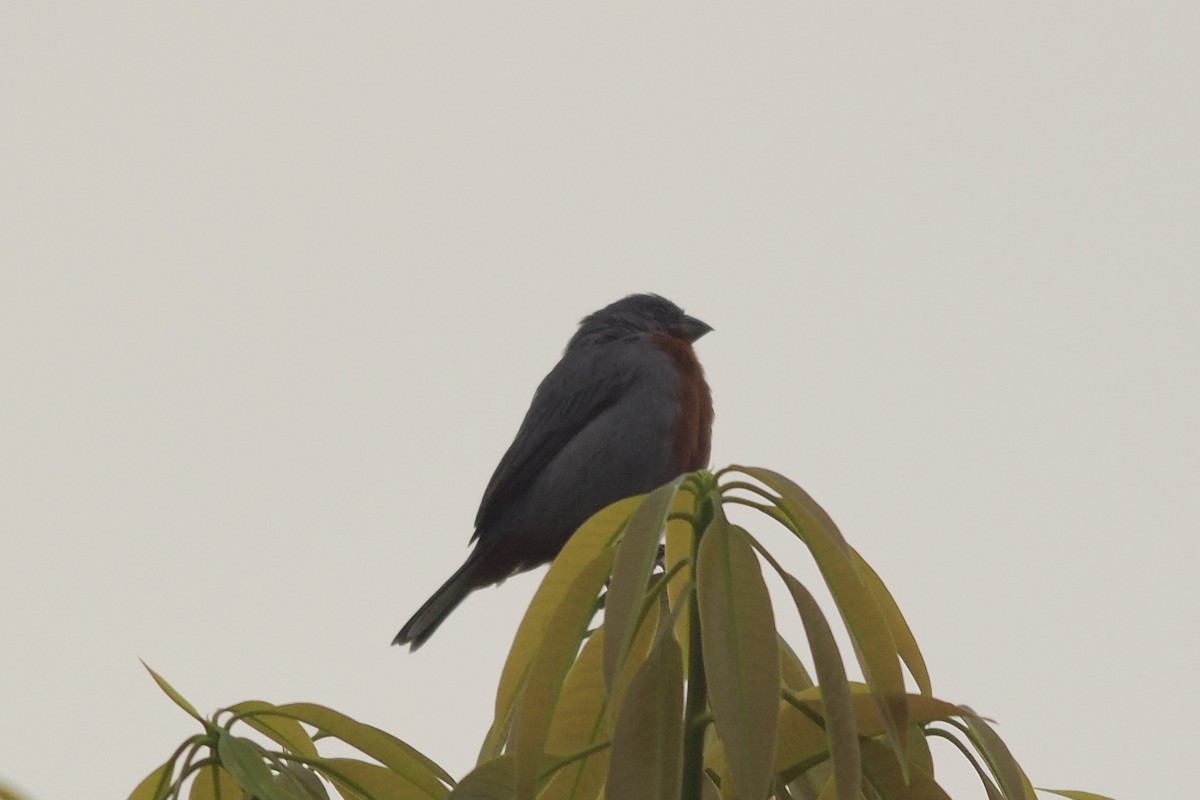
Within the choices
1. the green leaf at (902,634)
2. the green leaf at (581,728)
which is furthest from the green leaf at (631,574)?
the green leaf at (902,634)

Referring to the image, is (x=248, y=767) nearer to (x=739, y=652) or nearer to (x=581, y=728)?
(x=581, y=728)

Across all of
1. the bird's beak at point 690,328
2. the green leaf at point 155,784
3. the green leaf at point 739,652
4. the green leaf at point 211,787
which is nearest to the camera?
the green leaf at point 739,652

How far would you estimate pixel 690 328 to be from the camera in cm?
781

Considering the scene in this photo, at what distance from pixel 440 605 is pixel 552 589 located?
4.48 meters

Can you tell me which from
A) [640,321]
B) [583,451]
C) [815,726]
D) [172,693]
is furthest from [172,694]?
[640,321]

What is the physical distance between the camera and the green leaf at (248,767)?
86.8 inches

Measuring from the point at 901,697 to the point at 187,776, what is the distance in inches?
43.6

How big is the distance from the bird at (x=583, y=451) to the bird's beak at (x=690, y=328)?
0.53 m

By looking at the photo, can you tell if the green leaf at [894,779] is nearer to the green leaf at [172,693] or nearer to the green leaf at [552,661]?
the green leaf at [552,661]

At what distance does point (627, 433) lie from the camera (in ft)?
21.7

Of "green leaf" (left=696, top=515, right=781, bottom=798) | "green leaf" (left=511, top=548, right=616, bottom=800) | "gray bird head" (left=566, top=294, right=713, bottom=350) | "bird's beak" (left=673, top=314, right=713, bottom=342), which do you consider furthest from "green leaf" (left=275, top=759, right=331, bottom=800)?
"bird's beak" (left=673, top=314, right=713, bottom=342)

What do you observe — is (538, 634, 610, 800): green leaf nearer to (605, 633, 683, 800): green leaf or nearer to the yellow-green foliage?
the yellow-green foliage

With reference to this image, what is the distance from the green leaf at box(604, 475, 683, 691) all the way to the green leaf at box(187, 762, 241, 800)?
0.86 m

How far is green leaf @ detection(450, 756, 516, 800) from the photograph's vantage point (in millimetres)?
2160
